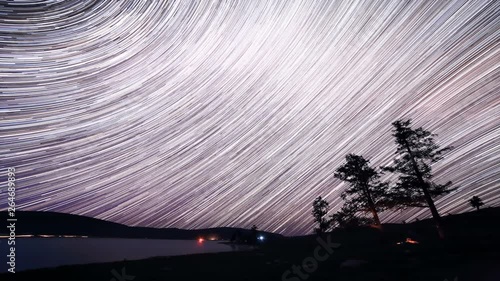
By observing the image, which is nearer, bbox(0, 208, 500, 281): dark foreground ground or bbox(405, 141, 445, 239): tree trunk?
bbox(0, 208, 500, 281): dark foreground ground

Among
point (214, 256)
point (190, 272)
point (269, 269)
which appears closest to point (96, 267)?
point (190, 272)

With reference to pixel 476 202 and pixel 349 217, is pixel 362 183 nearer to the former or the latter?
pixel 349 217

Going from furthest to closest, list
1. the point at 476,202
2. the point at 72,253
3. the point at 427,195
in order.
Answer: the point at 476,202, the point at 72,253, the point at 427,195

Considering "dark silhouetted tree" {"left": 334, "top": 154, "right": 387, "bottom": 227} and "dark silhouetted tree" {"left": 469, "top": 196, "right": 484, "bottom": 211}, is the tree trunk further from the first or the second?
"dark silhouetted tree" {"left": 469, "top": 196, "right": 484, "bottom": 211}

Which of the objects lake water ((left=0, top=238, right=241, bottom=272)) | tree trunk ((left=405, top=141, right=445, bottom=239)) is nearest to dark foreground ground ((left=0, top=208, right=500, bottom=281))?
tree trunk ((left=405, top=141, right=445, bottom=239))

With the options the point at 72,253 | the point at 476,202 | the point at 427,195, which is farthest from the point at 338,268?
the point at 476,202

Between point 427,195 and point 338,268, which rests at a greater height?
point 427,195

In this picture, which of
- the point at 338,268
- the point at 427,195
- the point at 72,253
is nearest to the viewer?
the point at 338,268

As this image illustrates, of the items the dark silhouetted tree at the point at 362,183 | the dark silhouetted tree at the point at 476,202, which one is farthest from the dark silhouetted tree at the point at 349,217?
the dark silhouetted tree at the point at 476,202

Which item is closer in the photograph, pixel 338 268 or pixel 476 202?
pixel 338 268

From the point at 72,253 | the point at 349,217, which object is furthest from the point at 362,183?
the point at 72,253

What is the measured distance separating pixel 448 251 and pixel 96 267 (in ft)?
72.1

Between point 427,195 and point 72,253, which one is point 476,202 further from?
point 72,253

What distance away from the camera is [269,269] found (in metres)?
16.9
